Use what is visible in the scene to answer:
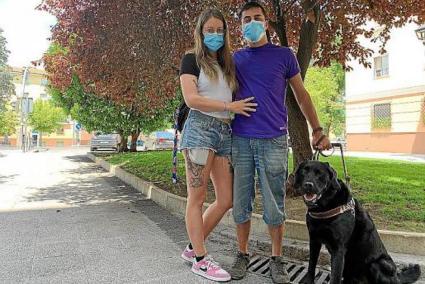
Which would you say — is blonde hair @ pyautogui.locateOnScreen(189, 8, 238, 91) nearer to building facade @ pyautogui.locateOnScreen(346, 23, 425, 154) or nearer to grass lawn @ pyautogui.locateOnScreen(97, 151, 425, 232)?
grass lawn @ pyautogui.locateOnScreen(97, 151, 425, 232)

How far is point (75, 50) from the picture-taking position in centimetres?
838

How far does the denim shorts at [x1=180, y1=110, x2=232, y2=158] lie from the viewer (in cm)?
347

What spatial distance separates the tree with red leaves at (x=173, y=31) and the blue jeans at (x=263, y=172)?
10.4ft

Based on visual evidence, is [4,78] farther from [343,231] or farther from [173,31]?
[343,231]

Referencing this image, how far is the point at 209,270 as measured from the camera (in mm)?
3551

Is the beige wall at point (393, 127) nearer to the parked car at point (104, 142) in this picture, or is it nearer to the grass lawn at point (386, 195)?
the grass lawn at point (386, 195)

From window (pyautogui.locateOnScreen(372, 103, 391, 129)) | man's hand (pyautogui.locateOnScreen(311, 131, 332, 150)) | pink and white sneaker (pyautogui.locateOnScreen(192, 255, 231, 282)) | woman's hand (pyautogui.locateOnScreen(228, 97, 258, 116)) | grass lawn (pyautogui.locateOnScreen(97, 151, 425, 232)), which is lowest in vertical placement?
pink and white sneaker (pyautogui.locateOnScreen(192, 255, 231, 282))

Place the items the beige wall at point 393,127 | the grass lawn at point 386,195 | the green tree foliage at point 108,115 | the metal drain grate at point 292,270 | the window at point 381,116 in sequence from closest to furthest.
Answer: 1. the metal drain grate at point 292,270
2. the grass lawn at point 386,195
3. the green tree foliage at point 108,115
4. the beige wall at point 393,127
5. the window at point 381,116

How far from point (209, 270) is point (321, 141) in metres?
1.48

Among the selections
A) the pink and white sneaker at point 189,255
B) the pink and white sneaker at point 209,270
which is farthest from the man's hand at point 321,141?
the pink and white sneaker at point 189,255

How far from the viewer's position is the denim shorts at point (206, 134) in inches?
137

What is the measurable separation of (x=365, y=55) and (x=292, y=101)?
10.7 feet

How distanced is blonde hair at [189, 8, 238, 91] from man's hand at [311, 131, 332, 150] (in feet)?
2.72

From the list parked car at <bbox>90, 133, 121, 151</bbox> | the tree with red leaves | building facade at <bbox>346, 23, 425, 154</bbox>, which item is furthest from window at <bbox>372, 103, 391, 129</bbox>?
the tree with red leaves
